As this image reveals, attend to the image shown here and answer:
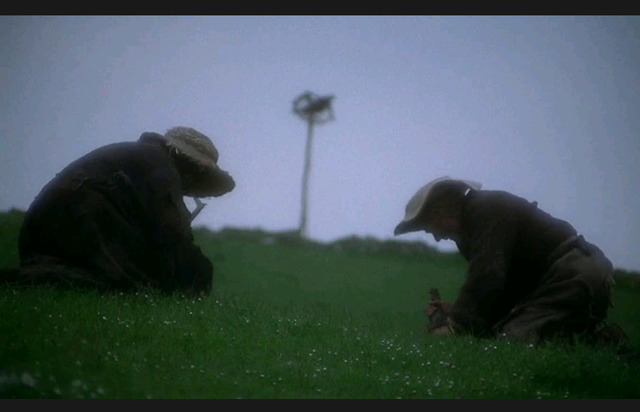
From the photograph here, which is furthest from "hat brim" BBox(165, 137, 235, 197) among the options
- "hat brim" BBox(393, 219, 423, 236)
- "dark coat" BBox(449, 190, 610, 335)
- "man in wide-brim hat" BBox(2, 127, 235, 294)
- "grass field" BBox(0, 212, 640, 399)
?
"dark coat" BBox(449, 190, 610, 335)

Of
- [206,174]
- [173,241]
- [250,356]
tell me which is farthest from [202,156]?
[250,356]

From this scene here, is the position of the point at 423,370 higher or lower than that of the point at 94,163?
lower

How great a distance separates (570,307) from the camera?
361 inches

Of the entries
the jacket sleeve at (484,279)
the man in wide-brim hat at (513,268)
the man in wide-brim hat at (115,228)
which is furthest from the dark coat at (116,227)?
the jacket sleeve at (484,279)

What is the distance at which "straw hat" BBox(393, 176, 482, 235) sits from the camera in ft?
32.4

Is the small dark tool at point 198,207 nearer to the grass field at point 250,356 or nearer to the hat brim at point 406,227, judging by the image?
the grass field at point 250,356

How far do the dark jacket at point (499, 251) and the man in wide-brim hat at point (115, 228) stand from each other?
2809mm

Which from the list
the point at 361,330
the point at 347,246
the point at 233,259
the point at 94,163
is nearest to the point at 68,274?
the point at 94,163

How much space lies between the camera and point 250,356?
7.57 meters

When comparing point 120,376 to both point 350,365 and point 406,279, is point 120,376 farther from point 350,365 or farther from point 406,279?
point 406,279

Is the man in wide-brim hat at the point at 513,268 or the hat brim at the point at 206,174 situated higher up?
the hat brim at the point at 206,174

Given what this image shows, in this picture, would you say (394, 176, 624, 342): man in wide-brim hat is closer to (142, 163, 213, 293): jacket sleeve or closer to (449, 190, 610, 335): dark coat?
(449, 190, 610, 335): dark coat

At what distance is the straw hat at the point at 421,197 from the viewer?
9.88m

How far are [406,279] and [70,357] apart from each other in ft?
38.1
